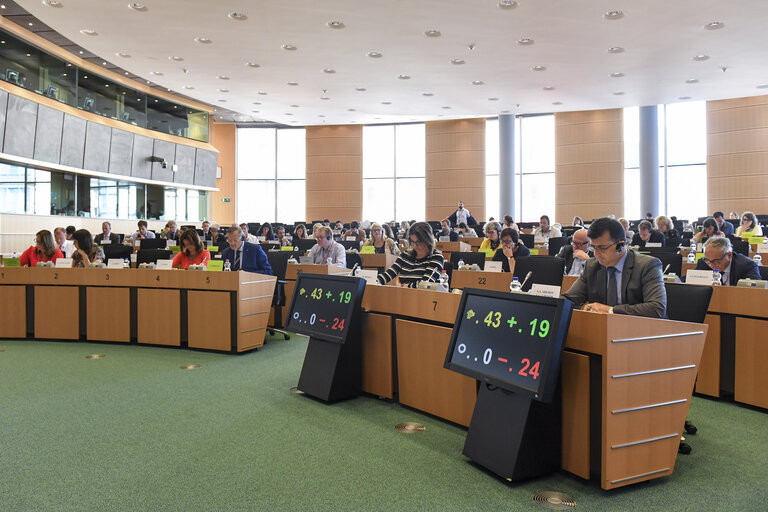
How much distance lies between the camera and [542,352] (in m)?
2.56

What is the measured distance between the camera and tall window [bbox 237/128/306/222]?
21.0 m

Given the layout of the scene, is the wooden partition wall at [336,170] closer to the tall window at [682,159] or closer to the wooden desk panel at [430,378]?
the tall window at [682,159]

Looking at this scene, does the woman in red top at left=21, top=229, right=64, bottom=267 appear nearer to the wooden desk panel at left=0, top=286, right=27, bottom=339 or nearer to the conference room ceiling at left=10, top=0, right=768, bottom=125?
the wooden desk panel at left=0, top=286, right=27, bottom=339

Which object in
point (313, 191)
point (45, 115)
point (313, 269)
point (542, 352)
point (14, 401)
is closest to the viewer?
point (542, 352)

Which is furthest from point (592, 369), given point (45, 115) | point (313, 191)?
point (313, 191)

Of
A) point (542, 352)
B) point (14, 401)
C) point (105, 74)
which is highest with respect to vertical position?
point (105, 74)

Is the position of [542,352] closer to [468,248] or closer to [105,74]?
[468,248]

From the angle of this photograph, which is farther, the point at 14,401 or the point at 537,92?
the point at 537,92

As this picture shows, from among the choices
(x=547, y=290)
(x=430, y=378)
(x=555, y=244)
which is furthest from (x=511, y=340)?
(x=555, y=244)

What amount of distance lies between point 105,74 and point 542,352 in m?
16.0

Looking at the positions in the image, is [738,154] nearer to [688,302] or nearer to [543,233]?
[543,233]

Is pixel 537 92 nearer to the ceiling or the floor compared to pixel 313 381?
nearer to the ceiling

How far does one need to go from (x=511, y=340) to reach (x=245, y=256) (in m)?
4.40

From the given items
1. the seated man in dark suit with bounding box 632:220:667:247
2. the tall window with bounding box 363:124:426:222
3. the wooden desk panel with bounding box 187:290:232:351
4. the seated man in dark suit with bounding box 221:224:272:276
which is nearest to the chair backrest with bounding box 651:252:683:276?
the seated man in dark suit with bounding box 632:220:667:247
